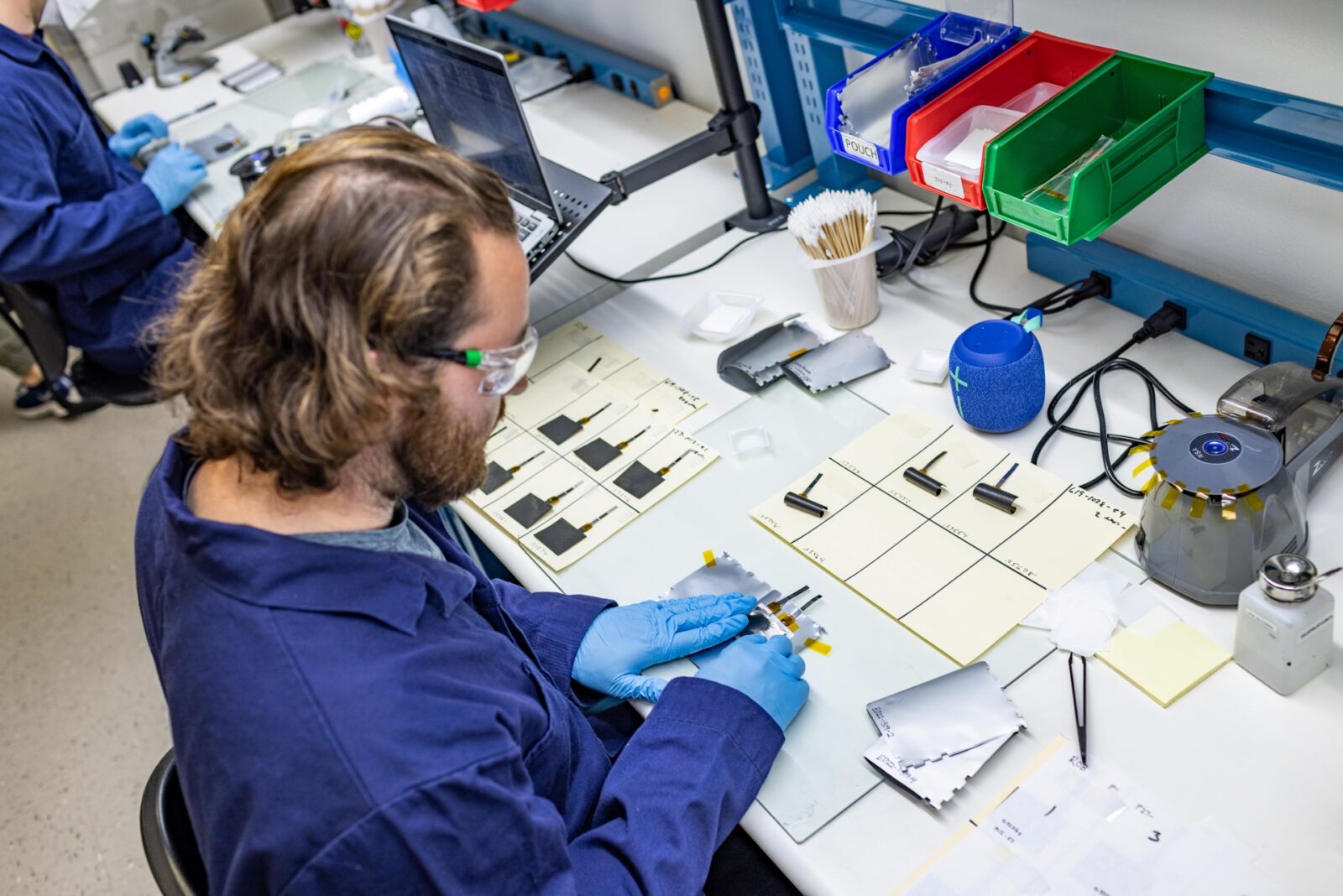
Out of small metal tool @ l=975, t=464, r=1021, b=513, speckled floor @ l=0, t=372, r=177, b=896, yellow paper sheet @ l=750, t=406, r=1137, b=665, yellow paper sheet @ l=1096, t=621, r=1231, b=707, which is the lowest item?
speckled floor @ l=0, t=372, r=177, b=896

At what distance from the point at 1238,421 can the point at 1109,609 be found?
0.81 ft

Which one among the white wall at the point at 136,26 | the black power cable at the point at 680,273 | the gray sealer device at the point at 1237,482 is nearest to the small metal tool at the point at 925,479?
the gray sealer device at the point at 1237,482

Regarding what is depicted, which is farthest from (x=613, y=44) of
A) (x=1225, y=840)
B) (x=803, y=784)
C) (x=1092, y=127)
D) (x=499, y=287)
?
(x=1225, y=840)

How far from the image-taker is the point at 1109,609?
4.01 ft

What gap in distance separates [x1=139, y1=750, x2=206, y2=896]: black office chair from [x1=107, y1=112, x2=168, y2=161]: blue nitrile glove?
2214mm

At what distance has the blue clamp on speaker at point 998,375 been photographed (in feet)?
4.64

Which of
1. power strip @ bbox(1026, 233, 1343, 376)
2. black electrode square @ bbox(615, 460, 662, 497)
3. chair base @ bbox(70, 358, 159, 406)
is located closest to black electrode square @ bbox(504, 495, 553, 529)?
black electrode square @ bbox(615, 460, 662, 497)

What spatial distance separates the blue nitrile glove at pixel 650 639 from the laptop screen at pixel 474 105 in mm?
809

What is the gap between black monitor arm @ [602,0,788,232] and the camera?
1886mm

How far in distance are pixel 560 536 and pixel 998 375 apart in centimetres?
62

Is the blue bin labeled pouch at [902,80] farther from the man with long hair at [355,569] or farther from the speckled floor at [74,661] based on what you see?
the speckled floor at [74,661]

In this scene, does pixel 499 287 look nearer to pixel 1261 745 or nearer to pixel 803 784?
pixel 803 784

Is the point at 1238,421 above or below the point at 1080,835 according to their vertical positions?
above

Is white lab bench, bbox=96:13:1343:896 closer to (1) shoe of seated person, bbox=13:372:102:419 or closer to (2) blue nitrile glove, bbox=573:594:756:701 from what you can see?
(2) blue nitrile glove, bbox=573:594:756:701
